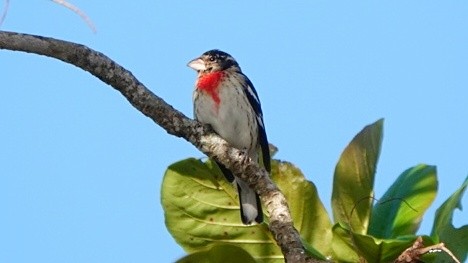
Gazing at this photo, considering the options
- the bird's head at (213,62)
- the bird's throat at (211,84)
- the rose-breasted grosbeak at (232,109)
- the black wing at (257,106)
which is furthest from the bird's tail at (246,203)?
the bird's head at (213,62)

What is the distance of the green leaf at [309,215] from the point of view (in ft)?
13.1

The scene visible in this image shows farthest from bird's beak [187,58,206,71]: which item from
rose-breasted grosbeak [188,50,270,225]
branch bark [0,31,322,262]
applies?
branch bark [0,31,322,262]

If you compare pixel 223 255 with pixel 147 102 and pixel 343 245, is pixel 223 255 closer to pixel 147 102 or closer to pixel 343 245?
pixel 343 245

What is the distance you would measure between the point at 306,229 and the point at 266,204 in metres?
0.29

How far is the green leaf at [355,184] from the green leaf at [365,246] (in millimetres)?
321

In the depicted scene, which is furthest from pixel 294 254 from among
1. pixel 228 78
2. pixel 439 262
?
pixel 228 78

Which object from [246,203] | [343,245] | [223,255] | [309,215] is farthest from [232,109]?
[223,255]

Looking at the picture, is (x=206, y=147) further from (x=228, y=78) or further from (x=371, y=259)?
(x=228, y=78)

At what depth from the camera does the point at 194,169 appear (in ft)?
14.3

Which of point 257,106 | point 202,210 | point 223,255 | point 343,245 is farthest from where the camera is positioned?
point 257,106

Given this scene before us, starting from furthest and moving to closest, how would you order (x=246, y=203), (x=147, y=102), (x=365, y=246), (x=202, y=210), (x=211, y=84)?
(x=211, y=84)
(x=246, y=203)
(x=202, y=210)
(x=147, y=102)
(x=365, y=246)

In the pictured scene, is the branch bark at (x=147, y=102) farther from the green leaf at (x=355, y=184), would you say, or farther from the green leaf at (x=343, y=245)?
the green leaf at (x=355, y=184)

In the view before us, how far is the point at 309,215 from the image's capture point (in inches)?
159

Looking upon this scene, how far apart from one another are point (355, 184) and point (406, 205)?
260 mm
